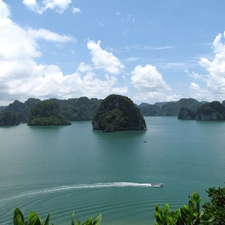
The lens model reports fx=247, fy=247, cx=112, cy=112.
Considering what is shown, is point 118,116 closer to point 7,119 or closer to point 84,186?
point 84,186

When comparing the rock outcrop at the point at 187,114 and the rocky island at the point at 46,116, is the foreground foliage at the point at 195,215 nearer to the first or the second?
the rocky island at the point at 46,116

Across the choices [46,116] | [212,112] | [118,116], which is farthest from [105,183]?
[212,112]

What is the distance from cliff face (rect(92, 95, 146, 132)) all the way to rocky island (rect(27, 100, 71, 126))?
4428cm

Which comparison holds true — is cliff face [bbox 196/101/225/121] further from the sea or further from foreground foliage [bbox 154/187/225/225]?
foreground foliage [bbox 154/187/225/225]

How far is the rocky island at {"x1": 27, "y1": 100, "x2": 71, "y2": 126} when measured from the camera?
146 metres

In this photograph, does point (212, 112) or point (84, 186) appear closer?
point (84, 186)

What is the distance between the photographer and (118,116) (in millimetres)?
104625

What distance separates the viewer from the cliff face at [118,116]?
10356 cm

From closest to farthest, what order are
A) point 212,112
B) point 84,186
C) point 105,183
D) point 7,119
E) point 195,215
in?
point 195,215, point 84,186, point 105,183, point 7,119, point 212,112

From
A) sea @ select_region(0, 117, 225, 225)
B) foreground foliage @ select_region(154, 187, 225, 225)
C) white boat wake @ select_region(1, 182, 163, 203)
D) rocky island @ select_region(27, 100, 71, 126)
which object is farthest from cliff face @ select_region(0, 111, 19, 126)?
foreground foliage @ select_region(154, 187, 225, 225)

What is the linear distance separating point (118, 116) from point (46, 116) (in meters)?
63.9

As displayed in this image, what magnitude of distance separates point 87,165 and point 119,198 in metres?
15.8

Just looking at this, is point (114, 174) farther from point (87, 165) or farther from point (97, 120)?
point (97, 120)

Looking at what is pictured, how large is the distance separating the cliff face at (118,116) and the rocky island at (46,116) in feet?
145
